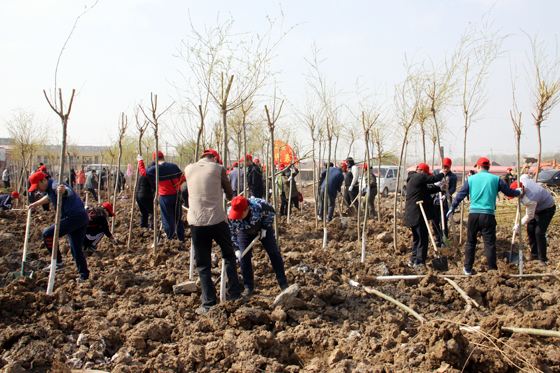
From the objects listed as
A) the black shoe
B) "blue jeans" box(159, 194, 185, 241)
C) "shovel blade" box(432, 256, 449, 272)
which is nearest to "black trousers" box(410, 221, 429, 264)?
"shovel blade" box(432, 256, 449, 272)

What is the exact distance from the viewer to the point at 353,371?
341 cm

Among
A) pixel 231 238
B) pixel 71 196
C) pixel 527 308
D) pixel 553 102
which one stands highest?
pixel 553 102

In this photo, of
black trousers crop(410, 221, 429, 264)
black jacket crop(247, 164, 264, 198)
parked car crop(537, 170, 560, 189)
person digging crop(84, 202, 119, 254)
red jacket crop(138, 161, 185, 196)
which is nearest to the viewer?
black trousers crop(410, 221, 429, 264)

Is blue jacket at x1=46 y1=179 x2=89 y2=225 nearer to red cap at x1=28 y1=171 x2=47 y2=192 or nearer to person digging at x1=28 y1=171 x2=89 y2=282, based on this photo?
person digging at x1=28 y1=171 x2=89 y2=282

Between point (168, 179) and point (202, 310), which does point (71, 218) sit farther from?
point (168, 179)

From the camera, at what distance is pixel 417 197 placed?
24.2 feet

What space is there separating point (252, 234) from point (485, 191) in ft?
9.76

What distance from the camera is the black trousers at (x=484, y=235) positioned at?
20.7ft

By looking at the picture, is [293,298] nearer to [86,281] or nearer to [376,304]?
[376,304]

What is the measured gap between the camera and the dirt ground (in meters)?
3.54

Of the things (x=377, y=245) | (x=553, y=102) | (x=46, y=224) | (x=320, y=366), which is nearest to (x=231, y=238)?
(x=320, y=366)

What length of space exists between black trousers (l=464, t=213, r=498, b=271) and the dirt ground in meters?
0.36

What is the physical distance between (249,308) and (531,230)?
504cm

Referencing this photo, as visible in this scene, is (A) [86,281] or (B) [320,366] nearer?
(B) [320,366]
